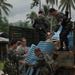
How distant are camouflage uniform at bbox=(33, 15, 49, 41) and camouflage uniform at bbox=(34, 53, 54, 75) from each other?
6.65 ft

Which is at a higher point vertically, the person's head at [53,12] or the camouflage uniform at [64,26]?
the person's head at [53,12]

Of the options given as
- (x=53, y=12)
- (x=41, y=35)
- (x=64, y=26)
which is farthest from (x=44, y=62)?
(x=41, y=35)

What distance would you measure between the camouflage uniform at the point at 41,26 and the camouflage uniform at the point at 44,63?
6.65 feet

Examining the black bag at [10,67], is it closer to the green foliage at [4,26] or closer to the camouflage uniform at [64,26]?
the camouflage uniform at [64,26]

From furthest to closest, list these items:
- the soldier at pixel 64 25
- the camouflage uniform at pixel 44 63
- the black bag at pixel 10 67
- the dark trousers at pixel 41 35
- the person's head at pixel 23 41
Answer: the dark trousers at pixel 41 35
the person's head at pixel 23 41
the black bag at pixel 10 67
the soldier at pixel 64 25
the camouflage uniform at pixel 44 63

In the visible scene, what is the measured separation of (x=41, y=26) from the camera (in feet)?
32.3

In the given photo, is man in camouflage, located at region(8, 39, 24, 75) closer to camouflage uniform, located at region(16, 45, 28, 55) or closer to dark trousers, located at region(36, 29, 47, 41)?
camouflage uniform, located at region(16, 45, 28, 55)

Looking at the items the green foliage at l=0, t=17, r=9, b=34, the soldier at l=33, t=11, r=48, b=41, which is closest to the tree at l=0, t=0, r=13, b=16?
the green foliage at l=0, t=17, r=9, b=34

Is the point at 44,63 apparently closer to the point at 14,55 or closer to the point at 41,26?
the point at 14,55

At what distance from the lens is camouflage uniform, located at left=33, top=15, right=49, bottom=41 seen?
31.7 feet

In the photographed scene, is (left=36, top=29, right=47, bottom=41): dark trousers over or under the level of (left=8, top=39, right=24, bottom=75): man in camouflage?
over

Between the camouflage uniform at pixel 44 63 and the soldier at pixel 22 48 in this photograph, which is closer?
the camouflage uniform at pixel 44 63

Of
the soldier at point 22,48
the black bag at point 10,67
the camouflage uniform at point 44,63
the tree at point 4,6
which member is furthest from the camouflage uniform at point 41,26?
the tree at point 4,6

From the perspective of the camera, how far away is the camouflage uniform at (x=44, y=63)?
24.3 ft
